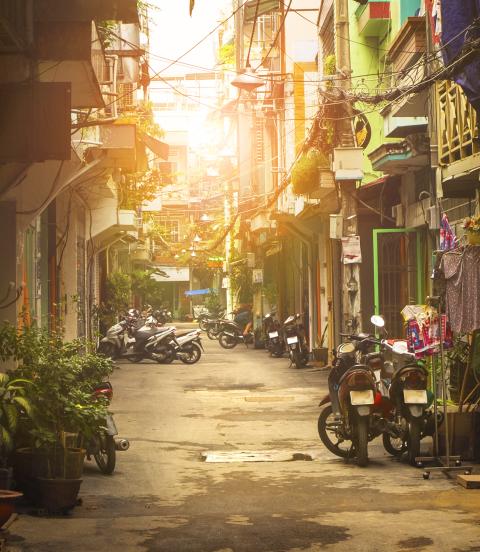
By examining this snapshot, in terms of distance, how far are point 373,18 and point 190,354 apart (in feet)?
33.3

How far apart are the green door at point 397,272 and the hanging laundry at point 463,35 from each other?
8.09 m

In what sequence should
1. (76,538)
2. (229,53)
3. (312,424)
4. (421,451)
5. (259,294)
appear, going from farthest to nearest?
(229,53) < (259,294) < (312,424) < (421,451) < (76,538)

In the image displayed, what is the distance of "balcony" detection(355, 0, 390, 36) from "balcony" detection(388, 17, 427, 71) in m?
3.59

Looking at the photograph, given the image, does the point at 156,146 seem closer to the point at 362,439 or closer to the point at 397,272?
the point at 397,272

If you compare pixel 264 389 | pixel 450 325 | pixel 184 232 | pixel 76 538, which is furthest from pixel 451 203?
pixel 184 232

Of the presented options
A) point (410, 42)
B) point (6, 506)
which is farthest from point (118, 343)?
point (6, 506)

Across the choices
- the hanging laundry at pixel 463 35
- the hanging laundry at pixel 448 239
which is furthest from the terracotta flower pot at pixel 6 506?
the hanging laundry at pixel 463 35

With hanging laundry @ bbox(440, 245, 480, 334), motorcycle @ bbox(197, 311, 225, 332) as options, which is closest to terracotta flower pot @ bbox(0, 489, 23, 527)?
hanging laundry @ bbox(440, 245, 480, 334)

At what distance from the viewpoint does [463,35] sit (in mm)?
10727

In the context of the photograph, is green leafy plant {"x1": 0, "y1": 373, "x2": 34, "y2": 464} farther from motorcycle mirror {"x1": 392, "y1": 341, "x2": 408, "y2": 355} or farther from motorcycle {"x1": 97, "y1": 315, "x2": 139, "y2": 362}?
motorcycle {"x1": 97, "y1": 315, "x2": 139, "y2": 362}

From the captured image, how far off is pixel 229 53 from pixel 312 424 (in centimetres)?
3237

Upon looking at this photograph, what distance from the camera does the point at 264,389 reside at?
19.9 meters

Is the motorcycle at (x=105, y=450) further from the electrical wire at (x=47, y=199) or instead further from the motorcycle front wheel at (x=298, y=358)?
the motorcycle front wheel at (x=298, y=358)

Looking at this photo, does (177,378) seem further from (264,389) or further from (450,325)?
(450,325)
